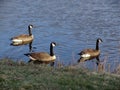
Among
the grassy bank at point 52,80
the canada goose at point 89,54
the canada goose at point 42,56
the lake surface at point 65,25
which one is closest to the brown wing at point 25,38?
the lake surface at point 65,25

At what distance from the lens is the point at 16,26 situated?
28000 mm

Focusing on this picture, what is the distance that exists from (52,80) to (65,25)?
19.9 m

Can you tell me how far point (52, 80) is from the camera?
8.34m

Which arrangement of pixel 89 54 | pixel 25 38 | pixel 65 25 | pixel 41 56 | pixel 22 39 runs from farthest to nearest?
pixel 65 25
pixel 25 38
pixel 22 39
pixel 89 54
pixel 41 56

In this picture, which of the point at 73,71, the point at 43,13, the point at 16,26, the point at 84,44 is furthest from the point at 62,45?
the point at 73,71

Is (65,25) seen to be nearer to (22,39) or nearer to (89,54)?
(22,39)

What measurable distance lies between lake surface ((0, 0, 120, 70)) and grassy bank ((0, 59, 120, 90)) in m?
9.05

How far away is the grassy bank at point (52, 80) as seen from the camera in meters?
7.73

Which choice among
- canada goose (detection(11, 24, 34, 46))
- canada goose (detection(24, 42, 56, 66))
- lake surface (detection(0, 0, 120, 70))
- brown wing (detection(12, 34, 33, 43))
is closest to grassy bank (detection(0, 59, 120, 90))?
A: lake surface (detection(0, 0, 120, 70))

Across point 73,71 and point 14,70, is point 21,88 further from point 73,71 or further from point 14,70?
point 73,71

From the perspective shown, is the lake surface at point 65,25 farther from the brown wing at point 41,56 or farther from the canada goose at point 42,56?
the brown wing at point 41,56

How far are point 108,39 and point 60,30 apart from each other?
3986mm

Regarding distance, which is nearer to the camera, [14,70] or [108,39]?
[14,70]

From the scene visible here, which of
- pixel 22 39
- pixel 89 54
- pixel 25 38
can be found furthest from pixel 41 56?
pixel 25 38
